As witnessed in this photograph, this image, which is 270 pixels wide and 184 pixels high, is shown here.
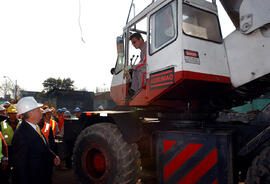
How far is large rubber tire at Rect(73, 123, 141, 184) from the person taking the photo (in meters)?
3.48

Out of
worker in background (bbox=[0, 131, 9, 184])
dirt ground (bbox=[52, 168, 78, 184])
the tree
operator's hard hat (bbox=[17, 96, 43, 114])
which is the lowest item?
dirt ground (bbox=[52, 168, 78, 184])

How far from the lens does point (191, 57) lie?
10.1ft

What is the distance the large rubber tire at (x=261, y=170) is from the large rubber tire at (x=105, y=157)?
5.58ft

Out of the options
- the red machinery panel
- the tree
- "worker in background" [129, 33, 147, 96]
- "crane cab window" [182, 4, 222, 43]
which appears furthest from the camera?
the tree

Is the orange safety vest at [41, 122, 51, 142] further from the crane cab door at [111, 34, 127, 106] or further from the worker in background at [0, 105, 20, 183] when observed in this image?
the crane cab door at [111, 34, 127, 106]

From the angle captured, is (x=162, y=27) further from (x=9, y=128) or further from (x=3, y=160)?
(x=9, y=128)

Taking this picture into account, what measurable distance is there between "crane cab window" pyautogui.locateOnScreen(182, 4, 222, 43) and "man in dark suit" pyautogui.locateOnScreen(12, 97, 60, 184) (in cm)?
272

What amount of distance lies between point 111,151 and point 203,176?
4.91 feet

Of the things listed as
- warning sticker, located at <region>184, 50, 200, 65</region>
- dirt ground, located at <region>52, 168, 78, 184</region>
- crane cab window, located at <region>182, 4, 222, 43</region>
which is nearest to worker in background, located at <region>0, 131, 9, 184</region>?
dirt ground, located at <region>52, 168, 78, 184</region>

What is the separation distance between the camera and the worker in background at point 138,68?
3.86 metres

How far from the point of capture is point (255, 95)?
12.6 feet

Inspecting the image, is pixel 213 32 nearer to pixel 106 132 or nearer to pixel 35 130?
pixel 106 132

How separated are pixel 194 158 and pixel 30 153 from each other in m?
2.42

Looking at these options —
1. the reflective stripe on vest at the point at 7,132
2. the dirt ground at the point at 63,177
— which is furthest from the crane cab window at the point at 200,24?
the reflective stripe on vest at the point at 7,132
